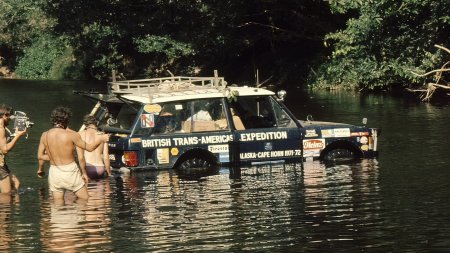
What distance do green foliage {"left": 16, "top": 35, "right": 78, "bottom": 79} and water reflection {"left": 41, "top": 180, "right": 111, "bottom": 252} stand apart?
5487cm

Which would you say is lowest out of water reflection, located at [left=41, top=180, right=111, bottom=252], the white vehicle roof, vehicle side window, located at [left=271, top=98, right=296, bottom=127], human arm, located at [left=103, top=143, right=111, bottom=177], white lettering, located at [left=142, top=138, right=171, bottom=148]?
water reflection, located at [left=41, top=180, right=111, bottom=252]

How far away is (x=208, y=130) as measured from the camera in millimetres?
18906

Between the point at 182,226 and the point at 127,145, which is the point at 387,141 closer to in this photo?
the point at 127,145

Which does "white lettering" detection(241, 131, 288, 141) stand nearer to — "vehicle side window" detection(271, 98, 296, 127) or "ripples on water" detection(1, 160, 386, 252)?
"vehicle side window" detection(271, 98, 296, 127)

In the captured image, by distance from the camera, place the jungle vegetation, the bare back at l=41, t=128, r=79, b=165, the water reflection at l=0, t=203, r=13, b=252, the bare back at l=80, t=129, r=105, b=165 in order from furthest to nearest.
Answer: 1. the jungle vegetation
2. the bare back at l=80, t=129, r=105, b=165
3. the bare back at l=41, t=128, r=79, b=165
4. the water reflection at l=0, t=203, r=13, b=252

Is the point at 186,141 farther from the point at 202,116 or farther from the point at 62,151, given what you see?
the point at 62,151

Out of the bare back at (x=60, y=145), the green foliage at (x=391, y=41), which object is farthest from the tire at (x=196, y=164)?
the green foliage at (x=391, y=41)

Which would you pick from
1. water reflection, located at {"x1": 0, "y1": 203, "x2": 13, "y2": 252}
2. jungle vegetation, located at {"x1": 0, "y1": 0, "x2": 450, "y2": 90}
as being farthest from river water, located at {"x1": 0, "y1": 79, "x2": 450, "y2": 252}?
jungle vegetation, located at {"x1": 0, "y1": 0, "x2": 450, "y2": 90}

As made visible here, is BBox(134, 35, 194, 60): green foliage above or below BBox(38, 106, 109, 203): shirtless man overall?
above

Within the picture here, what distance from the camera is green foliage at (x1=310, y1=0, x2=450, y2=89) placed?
3544cm

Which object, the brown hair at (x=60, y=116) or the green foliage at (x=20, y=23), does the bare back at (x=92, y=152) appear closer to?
the brown hair at (x=60, y=116)

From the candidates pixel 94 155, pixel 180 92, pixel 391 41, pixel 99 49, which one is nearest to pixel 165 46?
pixel 99 49

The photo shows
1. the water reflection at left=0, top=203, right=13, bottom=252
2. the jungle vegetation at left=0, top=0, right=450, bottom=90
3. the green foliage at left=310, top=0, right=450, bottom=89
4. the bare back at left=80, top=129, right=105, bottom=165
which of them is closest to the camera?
the water reflection at left=0, top=203, right=13, bottom=252

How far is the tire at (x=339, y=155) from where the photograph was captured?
19.8m
